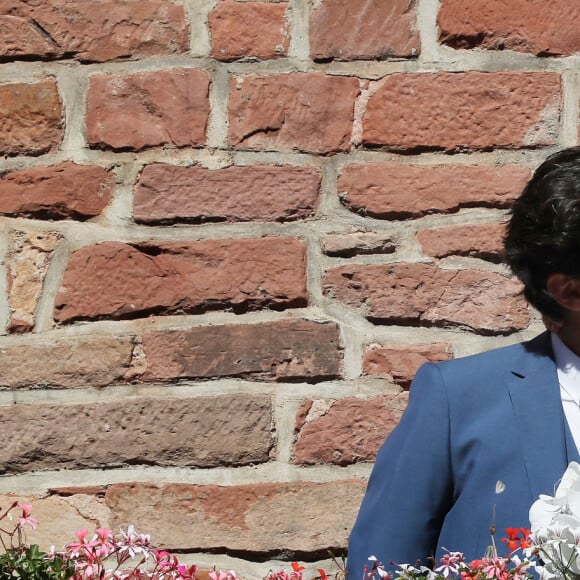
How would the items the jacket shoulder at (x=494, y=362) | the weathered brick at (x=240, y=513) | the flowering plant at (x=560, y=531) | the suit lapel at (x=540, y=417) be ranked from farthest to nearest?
the weathered brick at (x=240, y=513)
the jacket shoulder at (x=494, y=362)
the suit lapel at (x=540, y=417)
the flowering plant at (x=560, y=531)

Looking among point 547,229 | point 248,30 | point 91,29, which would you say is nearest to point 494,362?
point 547,229

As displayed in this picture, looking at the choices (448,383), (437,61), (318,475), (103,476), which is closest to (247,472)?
(318,475)

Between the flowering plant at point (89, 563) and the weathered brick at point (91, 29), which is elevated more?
the weathered brick at point (91, 29)

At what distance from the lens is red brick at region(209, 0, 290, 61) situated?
2.14 m

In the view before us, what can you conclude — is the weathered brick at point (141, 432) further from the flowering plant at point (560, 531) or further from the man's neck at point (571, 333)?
the flowering plant at point (560, 531)

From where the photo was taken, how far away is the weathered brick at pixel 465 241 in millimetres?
2119

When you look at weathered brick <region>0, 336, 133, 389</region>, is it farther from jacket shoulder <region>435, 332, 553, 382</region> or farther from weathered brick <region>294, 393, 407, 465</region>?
jacket shoulder <region>435, 332, 553, 382</region>

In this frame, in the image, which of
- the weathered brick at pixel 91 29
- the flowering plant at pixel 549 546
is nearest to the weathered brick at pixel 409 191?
the weathered brick at pixel 91 29

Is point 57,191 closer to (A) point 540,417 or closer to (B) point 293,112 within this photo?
(B) point 293,112

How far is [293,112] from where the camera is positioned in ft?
7.00

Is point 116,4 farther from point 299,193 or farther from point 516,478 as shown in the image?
point 516,478

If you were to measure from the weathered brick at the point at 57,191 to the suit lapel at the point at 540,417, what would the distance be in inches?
36.0

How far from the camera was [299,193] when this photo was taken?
6.96ft

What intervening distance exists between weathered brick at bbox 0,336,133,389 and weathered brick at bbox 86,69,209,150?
0.41 meters
